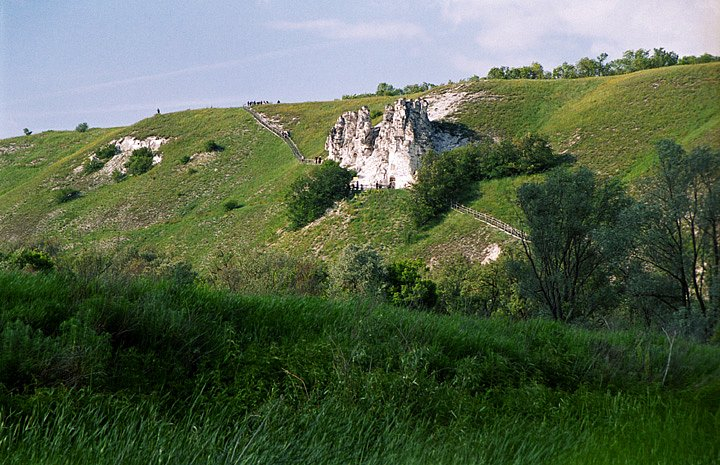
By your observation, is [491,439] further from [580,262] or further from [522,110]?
[522,110]

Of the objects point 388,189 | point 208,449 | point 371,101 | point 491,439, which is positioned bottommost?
point 388,189

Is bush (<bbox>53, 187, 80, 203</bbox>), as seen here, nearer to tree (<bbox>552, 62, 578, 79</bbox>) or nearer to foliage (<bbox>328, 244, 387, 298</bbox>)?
foliage (<bbox>328, 244, 387, 298</bbox>)

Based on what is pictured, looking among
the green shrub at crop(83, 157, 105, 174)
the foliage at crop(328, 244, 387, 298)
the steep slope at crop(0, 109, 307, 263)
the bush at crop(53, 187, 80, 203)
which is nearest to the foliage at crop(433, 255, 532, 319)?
the foliage at crop(328, 244, 387, 298)

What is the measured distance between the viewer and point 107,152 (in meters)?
120

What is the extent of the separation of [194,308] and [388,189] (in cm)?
7495

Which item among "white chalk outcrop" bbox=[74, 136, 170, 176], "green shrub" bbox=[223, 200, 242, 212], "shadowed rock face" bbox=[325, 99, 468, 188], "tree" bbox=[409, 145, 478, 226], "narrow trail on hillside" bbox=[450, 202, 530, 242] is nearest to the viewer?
"narrow trail on hillside" bbox=[450, 202, 530, 242]

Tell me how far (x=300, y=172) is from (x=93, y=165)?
49188 millimetres

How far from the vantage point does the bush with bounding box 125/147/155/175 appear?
365 feet

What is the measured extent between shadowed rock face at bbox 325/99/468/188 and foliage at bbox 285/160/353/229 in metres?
4.19

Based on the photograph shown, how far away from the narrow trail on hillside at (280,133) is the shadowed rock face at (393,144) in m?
10.0

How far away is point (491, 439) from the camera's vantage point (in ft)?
17.2

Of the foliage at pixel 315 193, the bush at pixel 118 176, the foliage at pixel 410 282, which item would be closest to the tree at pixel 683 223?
the foliage at pixel 410 282

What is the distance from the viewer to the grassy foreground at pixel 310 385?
15.3ft

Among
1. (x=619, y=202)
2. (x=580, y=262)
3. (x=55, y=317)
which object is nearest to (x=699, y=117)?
(x=619, y=202)
